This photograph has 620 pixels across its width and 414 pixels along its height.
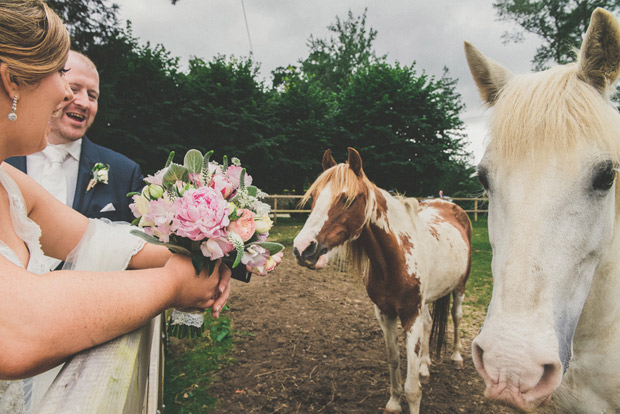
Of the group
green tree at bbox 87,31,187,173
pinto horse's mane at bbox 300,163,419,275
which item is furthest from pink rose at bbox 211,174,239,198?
green tree at bbox 87,31,187,173

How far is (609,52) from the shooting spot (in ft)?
4.28

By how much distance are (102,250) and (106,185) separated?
1272mm

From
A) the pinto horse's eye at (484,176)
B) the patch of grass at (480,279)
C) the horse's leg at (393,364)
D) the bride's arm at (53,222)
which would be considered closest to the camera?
the bride's arm at (53,222)

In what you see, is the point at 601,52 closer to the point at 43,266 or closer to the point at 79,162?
the point at 43,266

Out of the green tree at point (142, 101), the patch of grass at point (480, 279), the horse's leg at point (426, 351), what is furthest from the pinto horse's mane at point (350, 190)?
the green tree at point (142, 101)

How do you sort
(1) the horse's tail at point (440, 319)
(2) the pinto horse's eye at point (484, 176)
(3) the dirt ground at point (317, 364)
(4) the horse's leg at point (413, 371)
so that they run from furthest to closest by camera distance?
(1) the horse's tail at point (440, 319) → (3) the dirt ground at point (317, 364) → (4) the horse's leg at point (413, 371) → (2) the pinto horse's eye at point (484, 176)

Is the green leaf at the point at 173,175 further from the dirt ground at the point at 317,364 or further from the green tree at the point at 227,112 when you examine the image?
the green tree at the point at 227,112

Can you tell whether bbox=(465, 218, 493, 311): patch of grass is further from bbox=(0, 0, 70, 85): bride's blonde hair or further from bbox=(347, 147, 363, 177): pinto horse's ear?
bbox=(0, 0, 70, 85): bride's blonde hair

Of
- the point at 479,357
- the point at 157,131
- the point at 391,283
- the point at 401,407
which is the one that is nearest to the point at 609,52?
the point at 479,357

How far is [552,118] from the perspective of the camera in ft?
4.15

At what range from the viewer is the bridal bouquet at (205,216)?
108 cm

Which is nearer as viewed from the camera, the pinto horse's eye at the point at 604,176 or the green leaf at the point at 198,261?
the green leaf at the point at 198,261

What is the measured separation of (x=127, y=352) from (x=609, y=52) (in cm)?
203

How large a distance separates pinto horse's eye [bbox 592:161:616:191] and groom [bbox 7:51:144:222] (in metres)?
2.70
